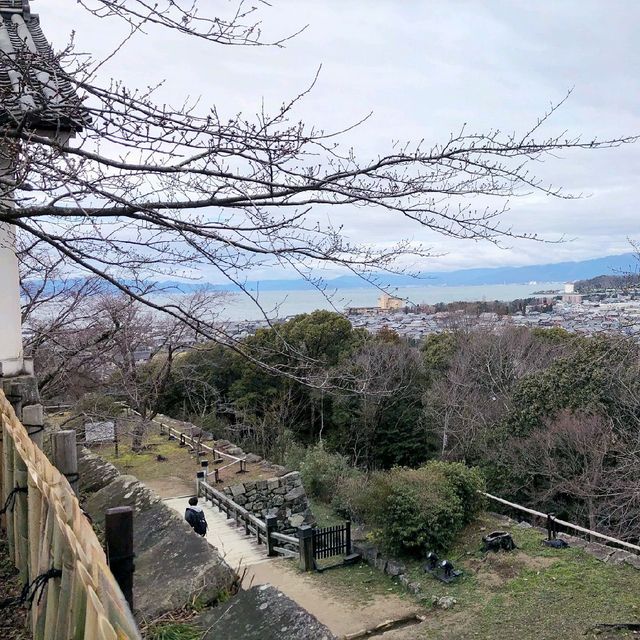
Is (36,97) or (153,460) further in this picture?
(153,460)

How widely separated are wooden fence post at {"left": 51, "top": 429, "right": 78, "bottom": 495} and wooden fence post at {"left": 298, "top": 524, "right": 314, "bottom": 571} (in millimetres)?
7764

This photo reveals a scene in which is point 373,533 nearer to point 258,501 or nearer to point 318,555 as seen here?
point 318,555

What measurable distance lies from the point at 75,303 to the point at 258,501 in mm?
6878

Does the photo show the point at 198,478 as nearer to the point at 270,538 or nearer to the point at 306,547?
the point at 270,538

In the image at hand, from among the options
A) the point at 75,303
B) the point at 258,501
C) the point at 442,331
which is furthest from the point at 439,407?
the point at 75,303

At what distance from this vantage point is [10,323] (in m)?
4.06

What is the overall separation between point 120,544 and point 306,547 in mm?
8448

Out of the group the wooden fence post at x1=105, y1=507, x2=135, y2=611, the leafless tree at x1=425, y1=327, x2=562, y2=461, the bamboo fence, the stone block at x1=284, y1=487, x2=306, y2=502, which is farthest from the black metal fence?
the wooden fence post at x1=105, y1=507, x2=135, y2=611

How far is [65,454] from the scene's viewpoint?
2104mm

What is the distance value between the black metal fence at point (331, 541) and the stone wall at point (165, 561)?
749 centimetres

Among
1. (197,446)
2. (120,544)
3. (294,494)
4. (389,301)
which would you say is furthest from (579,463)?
(120,544)

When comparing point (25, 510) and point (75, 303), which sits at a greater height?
point (75, 303)

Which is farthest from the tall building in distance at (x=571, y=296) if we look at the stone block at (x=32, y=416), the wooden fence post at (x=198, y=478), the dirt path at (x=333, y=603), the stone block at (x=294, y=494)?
Answer: the stone block at (x=32, y=416)

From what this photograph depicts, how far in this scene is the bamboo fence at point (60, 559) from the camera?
1.03 meters
